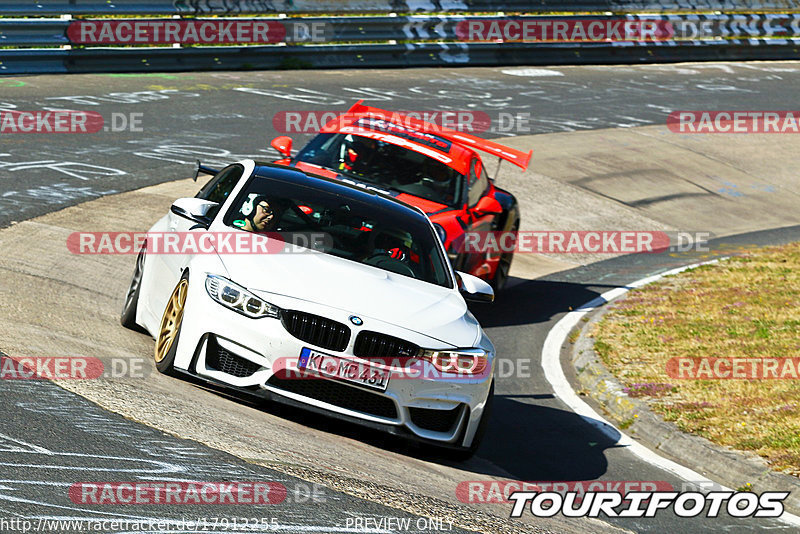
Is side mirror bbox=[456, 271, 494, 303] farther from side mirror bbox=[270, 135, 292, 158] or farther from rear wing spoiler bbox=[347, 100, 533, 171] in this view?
side mirror bbox=[270, 135, 292, 158]

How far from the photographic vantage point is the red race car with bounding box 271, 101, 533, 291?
11.3m

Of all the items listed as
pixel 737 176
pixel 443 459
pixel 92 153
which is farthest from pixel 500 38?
pixel 443 459

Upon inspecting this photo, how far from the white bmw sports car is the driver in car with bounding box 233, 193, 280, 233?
1 cm

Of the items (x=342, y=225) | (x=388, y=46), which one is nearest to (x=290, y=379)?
(x=342, y=225)

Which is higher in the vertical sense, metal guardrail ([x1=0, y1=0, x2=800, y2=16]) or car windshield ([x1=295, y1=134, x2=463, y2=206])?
metal guardrail ([x1=0, y1=0, x2=800, y2=16])

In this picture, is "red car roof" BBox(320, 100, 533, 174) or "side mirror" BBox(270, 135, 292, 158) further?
"red car roof" BBox(320, 100, 533, 174)

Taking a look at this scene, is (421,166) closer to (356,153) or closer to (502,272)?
(356,153)

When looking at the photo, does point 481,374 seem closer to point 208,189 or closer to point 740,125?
point 208,189

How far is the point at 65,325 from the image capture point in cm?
840

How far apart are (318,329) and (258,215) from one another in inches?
62.2

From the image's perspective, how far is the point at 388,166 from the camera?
11688mm

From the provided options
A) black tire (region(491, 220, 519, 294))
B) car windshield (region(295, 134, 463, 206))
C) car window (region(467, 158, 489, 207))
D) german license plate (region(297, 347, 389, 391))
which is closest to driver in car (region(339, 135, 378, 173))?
car windshield (region(295, 134, 463, 206))

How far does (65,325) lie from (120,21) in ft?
46.3

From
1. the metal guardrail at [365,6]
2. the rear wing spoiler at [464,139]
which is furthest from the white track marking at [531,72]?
the rear wing spoiler at [464,139]
